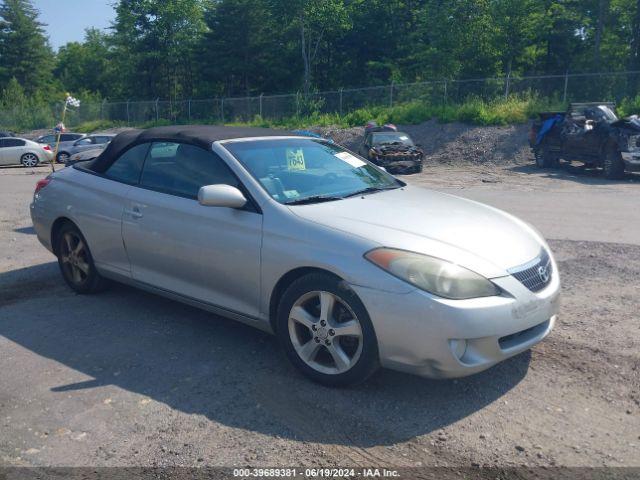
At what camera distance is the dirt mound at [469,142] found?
24906mm

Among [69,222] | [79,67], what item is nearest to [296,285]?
[69,222]

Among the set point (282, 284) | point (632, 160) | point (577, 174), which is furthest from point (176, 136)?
point (577, 174)

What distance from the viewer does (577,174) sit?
20031 mm

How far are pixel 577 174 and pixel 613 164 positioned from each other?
6.60ft

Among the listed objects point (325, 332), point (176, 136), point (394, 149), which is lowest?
point (325, 332)

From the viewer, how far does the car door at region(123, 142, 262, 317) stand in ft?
14.5

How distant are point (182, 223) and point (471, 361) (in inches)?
95.2

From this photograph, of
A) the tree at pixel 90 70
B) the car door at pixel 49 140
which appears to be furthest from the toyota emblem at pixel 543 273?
the tree at pixel 90 70

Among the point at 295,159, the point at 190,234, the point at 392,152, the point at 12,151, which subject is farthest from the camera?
the point at 12,151

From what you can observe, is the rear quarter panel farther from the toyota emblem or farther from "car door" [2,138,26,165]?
"car door" [2,138,26,165]

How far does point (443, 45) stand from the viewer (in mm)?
37219

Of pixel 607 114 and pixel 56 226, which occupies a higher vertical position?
pixel 607 114

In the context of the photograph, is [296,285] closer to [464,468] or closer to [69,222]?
[464,468]

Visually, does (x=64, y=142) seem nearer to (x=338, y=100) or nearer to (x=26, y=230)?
(x=338, y=100)
